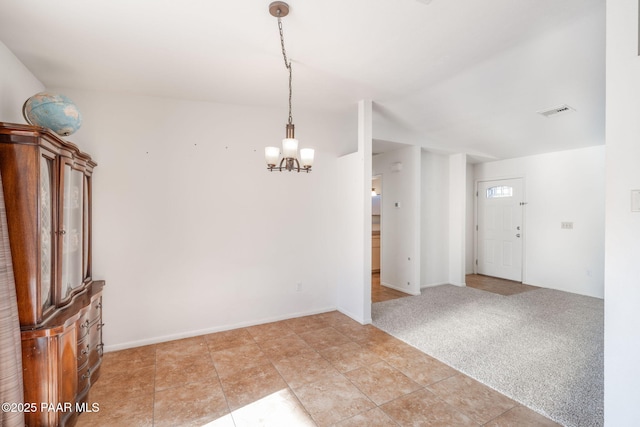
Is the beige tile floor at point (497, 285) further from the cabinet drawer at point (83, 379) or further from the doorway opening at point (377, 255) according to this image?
the cabinet drawer at point (83, 379)

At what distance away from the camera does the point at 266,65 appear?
280 cm

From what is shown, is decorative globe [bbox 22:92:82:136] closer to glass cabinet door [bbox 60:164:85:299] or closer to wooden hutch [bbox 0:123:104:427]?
wooden hutch [bbox 0:123:104:427]

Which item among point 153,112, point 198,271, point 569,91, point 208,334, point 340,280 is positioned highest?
point 569,91

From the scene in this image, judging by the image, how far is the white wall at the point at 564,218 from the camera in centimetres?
493

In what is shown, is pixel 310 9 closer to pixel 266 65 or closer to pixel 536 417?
pixel 266 65

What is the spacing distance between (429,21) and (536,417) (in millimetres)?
2959

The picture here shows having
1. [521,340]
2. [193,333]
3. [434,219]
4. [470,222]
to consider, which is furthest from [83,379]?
[470,222]

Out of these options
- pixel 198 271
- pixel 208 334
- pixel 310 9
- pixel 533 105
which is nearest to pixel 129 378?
pixel 208 334

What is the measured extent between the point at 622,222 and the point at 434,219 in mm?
4259

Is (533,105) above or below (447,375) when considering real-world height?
above

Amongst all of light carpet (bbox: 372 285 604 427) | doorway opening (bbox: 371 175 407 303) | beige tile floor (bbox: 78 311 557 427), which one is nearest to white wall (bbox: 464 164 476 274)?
light carpet (bbox: 372 285 604 427)

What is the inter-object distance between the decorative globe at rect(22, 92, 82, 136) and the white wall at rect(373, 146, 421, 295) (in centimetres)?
456

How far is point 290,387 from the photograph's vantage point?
247 cm

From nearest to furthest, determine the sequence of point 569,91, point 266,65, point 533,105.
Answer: point 266,65, point 569,91, point 533,105
